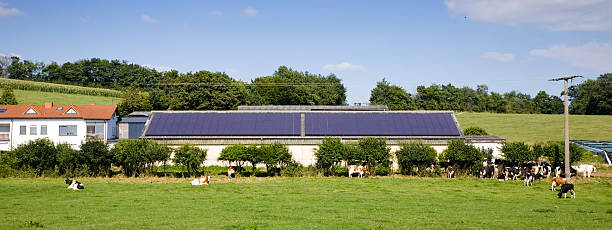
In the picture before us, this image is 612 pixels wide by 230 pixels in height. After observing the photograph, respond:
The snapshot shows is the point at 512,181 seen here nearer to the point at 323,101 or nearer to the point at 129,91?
the point at 129,91

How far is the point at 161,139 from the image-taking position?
1647 inches

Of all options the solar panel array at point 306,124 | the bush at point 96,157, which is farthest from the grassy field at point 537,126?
the bush at point 96,157

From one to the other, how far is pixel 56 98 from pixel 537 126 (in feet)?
314

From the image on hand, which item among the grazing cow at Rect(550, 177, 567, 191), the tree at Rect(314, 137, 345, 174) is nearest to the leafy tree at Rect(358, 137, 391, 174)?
the tree at Rect(314, 137, 345, 174)

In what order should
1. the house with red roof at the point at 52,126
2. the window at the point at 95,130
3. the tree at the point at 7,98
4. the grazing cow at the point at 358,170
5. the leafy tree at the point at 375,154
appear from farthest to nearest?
the tree at the point at 7,98 < the window at the point at 95,130 < the house with red roof at the point at 52,126 < the leafy tree at the point at 375,154 < the grazing cow at the point at 358,170

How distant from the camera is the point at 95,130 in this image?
166 ft

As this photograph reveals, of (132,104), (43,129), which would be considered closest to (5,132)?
(43,129)

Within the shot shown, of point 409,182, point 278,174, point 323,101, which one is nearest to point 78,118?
point 278,174

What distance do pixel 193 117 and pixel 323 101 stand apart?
86761 millimetres

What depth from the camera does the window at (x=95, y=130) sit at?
165 ft

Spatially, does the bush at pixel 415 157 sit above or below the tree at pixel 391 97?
below

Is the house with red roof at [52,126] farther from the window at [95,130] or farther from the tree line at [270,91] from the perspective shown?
the tree line at [270,91]

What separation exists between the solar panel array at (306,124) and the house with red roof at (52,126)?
9.84 m

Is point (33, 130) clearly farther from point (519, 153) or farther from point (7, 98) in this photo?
point (519, 153)
